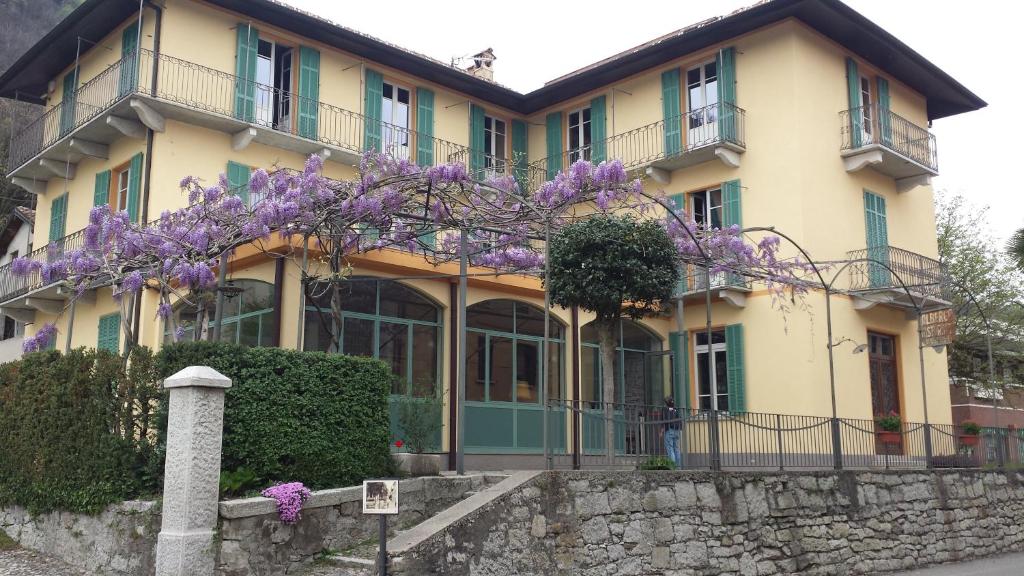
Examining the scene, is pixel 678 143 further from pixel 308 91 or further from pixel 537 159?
pixel 308 91

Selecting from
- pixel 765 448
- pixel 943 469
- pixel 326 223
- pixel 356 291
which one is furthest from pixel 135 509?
pixel 943 469

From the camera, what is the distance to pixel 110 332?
18188 millimetres

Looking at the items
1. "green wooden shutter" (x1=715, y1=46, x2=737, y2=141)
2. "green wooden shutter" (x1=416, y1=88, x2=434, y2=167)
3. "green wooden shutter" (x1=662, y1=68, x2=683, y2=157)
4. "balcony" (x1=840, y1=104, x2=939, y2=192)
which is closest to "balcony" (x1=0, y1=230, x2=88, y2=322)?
"green wooden shutter" (x1=416, y1=88, x2=434, y2=167)

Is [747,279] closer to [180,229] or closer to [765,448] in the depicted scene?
[765,448]

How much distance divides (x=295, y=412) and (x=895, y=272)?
1467cm

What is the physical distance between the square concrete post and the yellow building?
6008 mm

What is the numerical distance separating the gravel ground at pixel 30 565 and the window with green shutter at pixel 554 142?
48.7 ft

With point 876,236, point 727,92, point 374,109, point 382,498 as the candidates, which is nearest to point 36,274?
point 374,109

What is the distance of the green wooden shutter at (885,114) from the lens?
2122cm

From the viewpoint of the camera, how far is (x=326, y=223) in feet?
44.1

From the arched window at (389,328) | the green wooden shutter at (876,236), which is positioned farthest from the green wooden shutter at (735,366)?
the arched window at (389,328)

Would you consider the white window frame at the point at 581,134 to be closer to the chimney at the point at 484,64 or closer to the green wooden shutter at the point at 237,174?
the chimney at the point at 484,64

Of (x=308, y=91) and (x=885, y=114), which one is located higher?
(x=885, y=114)

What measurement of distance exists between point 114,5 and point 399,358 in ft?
29.5
